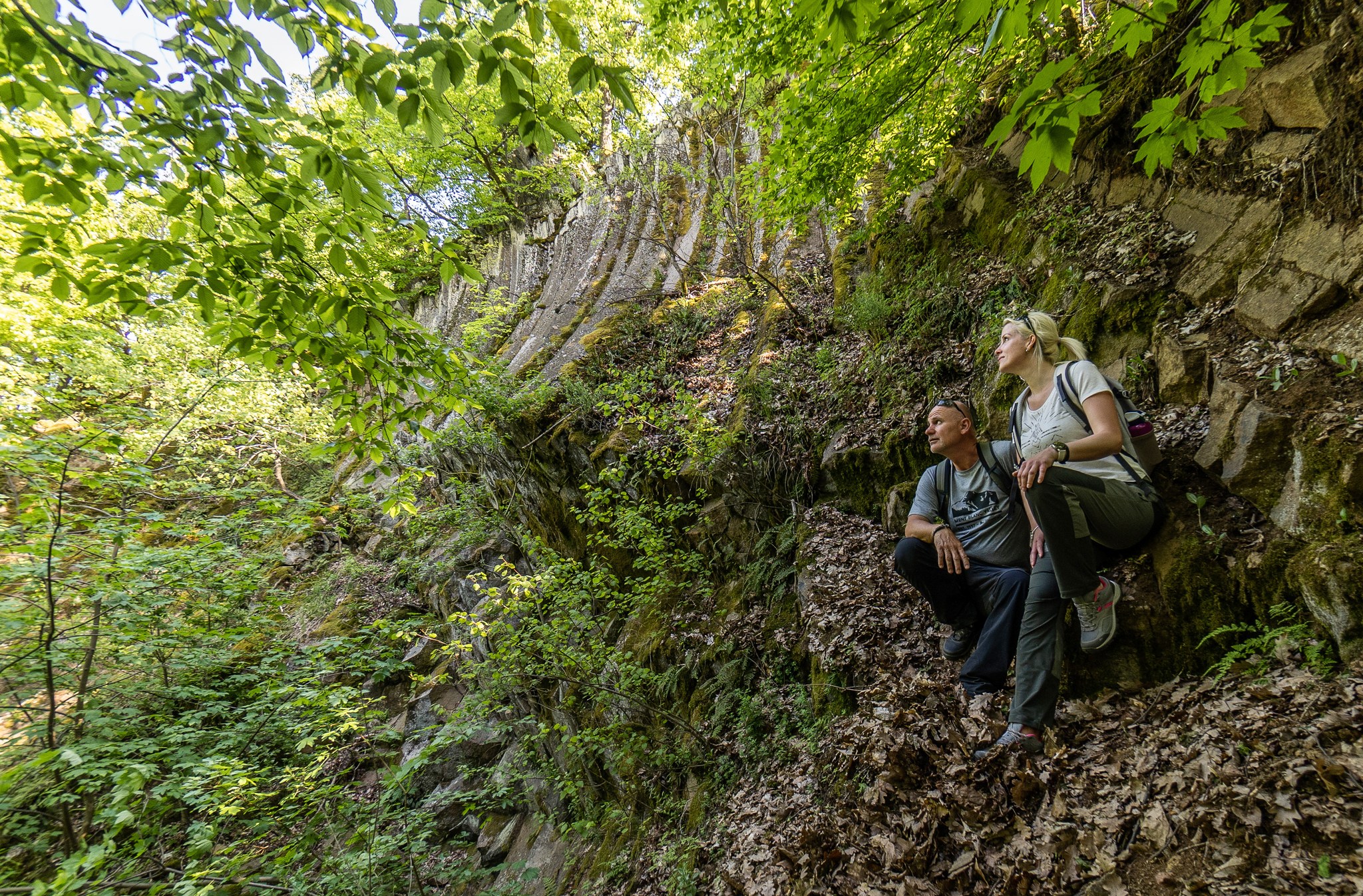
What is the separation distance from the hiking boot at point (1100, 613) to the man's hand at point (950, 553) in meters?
0.59

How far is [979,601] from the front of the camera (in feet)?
10.8

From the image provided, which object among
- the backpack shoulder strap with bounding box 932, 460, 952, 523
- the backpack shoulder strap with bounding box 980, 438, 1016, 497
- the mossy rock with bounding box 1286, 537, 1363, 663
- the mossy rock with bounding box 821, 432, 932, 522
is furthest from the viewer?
the mossy rock with bounding box 821, 432, 932, 522

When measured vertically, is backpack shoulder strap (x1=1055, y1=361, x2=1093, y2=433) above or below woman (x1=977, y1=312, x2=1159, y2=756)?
above

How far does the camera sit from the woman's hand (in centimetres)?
254

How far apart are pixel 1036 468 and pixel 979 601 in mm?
1156

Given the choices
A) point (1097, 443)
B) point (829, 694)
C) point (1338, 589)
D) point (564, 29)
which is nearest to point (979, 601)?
point (1097, 443)

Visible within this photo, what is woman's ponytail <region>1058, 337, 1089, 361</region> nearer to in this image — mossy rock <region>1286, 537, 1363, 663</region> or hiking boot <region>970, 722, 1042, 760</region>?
mossy rock <region>1286, 537, 1363, 663</region>

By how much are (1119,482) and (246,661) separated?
34.5ft

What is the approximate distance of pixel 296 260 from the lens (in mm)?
2516

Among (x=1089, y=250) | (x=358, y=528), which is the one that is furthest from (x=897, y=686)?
(x=358, y=528)

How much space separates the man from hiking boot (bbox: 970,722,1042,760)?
0.38 metres

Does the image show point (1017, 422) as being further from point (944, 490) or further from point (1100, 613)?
point (1100, 613)

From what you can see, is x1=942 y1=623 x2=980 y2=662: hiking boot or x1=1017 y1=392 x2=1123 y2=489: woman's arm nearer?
x1=1017 y1=392 x2=1123 y2=489: woman's arm

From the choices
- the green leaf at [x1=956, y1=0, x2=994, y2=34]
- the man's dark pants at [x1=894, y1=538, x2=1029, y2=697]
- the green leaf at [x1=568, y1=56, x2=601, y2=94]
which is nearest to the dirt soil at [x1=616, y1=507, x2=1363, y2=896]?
the man's dark pants at [x1=894, y1=538, x2=1029, y2=697]
